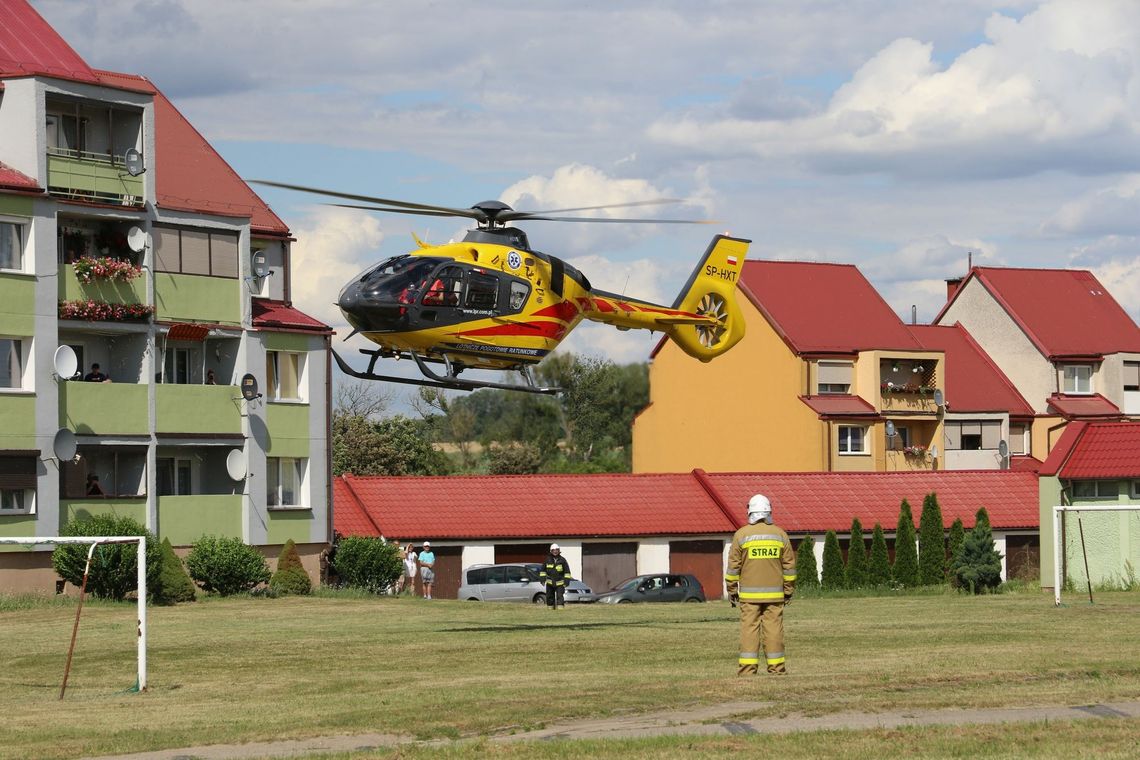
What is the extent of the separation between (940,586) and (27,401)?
1109 inches

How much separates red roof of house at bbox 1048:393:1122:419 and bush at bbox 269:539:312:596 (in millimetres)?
44908

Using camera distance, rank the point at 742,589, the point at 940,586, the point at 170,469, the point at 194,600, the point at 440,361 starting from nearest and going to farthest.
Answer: the point at 742,589 → the point at 440,361 → the point at 194,600 → the point at 170,469 → the point at 940,586

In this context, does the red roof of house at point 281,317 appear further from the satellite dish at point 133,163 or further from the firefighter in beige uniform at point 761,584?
the firefighter in beige uniform at point 761,584

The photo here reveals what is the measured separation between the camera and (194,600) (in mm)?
43531

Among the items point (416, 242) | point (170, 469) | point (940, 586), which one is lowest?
point (940, 586)

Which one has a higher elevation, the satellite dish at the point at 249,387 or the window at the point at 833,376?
the window at the point at 833,376

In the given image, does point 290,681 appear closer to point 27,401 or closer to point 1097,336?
point 27,401


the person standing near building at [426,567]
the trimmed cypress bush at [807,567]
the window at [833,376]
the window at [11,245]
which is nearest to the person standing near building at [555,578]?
the person standing near building at [426,567]

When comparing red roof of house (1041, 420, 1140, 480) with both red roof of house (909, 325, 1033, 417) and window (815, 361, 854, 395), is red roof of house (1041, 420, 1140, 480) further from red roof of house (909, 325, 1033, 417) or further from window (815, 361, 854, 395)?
red roof of house (909, 325, 1033, 417)

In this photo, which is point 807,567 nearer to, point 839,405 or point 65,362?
point 839,405

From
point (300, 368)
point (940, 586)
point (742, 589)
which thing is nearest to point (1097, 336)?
point (940, 586)

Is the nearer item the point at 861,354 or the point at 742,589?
the point at 742,589

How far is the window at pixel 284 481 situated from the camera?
170ft

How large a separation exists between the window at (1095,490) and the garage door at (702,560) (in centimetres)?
1841
